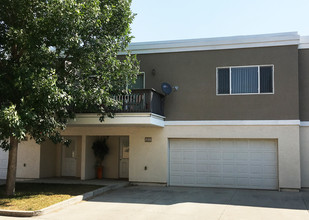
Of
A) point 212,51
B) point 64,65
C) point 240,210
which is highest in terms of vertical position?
point 212,51

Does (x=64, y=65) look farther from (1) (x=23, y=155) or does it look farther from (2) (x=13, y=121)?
(1) (x=23, y=155)

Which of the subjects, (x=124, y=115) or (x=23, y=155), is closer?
(x=124, y=115)

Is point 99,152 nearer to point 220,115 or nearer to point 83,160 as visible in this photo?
point 83,160

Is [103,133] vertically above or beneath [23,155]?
above

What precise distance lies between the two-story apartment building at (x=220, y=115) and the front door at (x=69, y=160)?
199 centimetres

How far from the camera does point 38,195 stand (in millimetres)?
11883

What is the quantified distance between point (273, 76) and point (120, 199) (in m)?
7.80

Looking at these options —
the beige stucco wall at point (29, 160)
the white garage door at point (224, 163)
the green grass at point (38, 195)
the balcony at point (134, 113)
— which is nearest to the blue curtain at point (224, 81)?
the white garage door at point (224, 163)

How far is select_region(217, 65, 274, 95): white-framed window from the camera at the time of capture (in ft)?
46.9

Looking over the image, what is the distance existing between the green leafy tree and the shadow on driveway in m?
3.28

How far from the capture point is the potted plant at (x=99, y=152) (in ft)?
55.8

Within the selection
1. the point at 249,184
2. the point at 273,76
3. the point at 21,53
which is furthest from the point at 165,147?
the point at 21,53

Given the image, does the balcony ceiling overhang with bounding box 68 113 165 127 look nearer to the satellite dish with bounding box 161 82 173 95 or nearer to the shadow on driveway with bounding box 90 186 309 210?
the satellite dish with bounding box 161 82 173 95

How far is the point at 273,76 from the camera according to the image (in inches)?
558
